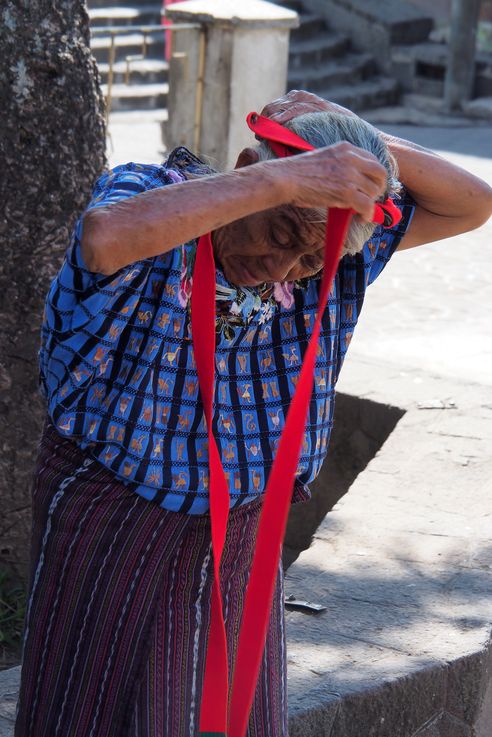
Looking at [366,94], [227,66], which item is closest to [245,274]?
[227,66]

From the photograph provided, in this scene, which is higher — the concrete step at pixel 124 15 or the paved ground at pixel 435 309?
the concrete step at pixel 124 15

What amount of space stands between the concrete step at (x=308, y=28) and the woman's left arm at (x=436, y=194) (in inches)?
520

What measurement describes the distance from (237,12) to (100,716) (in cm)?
722

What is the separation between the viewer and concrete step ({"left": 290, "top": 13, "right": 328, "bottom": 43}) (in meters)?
15.6

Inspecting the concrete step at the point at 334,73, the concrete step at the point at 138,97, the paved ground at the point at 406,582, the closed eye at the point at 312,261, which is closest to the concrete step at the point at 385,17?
the concrete step at the point at 334,73

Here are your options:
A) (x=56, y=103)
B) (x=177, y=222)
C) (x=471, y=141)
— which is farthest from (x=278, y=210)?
(x=471, y=141)

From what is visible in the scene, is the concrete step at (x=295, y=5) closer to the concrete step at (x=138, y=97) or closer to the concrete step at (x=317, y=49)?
the concrete step at (x=317, y=49)

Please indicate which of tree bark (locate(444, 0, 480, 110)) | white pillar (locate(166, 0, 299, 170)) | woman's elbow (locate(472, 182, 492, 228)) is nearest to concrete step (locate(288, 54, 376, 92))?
tree bark (locate(444, 0, 480, 110))

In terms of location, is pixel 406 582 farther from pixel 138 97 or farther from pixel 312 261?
pixel 138 97

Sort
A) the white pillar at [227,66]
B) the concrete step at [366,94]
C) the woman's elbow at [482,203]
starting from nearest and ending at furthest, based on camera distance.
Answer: the woman's elbow at [482,203] < the white pillar at [227,66] < the concrete step at [366,94]

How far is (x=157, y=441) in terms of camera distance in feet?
6.95

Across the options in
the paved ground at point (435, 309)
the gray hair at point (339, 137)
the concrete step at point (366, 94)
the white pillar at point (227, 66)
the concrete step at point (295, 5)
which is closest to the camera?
the gray hair at point (339, 137)

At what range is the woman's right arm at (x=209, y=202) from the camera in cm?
183

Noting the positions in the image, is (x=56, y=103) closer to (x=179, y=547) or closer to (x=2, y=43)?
(x=2, y=43)
